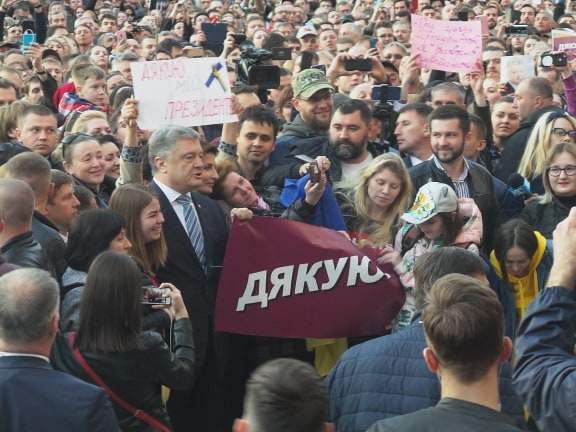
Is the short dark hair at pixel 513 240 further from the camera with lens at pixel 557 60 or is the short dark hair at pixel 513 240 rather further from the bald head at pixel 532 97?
the camera with lens at pixel 557 60

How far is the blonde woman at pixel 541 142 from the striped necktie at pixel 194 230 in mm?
2459

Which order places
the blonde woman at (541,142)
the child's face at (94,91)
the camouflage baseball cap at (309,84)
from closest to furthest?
the blonde woman at (541,142), the camouflage baseball cap at (309,84), the child's face at (94,91)

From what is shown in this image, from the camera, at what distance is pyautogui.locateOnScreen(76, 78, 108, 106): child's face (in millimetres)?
10141

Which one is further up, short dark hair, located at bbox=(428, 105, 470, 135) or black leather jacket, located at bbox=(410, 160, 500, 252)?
short dark hair, located at bbox=(428, 105, 470, 135)

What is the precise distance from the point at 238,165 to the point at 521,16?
1169 centimetres

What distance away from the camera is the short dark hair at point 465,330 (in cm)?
322

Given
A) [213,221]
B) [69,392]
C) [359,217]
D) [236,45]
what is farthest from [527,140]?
[69,392]

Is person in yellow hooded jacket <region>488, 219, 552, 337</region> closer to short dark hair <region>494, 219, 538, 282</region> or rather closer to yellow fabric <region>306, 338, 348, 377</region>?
short dark hair <region>494, 219, 538, 282</region>

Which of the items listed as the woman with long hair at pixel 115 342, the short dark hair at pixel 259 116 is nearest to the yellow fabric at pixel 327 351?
the short dark hair at pixel 259 116

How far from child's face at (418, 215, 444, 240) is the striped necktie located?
1.11m

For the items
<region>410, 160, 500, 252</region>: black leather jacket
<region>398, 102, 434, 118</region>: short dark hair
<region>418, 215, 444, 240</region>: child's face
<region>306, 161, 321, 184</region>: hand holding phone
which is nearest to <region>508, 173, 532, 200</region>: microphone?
<region>410, 160, 500, 252</region>: black leather jacket

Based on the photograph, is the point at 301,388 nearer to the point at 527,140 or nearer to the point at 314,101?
the point at 314,101

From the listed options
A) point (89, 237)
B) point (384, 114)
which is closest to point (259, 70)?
point (384, 114)

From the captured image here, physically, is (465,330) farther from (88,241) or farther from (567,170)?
Result: (567,170)
